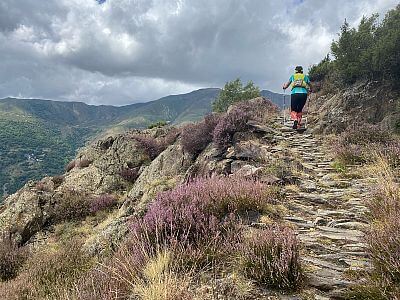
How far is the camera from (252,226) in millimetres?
4926

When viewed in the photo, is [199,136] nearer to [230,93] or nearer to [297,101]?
[297,101]

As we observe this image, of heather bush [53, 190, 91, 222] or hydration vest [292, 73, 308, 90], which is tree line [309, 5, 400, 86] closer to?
hydration vest [292, 73, 308, 90]

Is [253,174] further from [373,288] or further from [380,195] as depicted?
[373,288]

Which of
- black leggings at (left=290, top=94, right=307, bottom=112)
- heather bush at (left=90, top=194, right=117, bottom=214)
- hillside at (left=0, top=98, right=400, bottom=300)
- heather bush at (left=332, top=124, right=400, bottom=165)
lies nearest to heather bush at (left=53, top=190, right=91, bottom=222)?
hillside at (left=0, top=98, right=400, bottom=300)

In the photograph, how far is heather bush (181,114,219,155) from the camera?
575 inches

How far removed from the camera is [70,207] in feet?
46.5

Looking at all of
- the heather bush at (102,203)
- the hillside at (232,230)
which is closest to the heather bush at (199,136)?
the hillside at (232,230)

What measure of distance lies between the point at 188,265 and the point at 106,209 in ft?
37.8

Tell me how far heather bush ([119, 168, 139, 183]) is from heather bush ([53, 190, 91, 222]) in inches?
128

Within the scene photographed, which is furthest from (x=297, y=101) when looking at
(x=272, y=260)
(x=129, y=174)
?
(x=272, y=260)

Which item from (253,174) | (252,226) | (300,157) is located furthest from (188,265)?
(300,157)

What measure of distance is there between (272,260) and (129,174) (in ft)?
49.8

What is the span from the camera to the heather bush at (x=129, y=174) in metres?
17.8

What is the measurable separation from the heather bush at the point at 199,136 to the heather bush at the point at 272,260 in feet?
35.0
